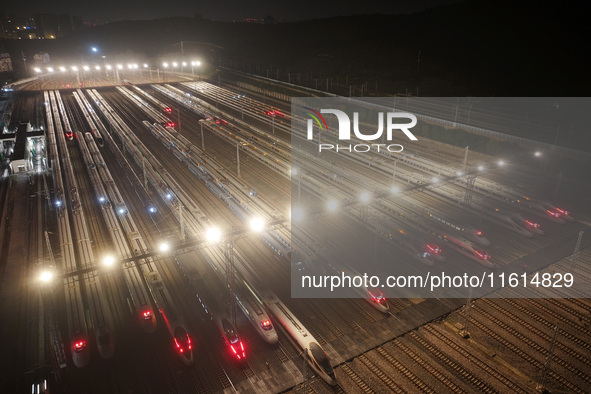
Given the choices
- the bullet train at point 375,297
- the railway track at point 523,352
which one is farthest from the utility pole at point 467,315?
the bullet train at point 375,297

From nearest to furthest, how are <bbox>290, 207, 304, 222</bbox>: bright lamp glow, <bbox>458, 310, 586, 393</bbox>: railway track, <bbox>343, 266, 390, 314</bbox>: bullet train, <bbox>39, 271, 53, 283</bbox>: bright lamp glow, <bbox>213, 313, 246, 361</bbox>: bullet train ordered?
<bbox>458, 310, 586, 393</bbox>: railway track → <bbox>213, 313, 246, 361</bbox>: bullet train → <bbox>39, 271, 53, 283</bbox>: bright lamp glow → <bbox>343, 266, 390, 314</bbox>: bullet train → <bbox>290, 207, 304, 222</bbox>: bright lamp glow

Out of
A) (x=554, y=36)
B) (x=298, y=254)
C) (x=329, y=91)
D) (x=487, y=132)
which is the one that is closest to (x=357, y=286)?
(x=298, y=254)

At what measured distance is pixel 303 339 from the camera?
23609 millimetres

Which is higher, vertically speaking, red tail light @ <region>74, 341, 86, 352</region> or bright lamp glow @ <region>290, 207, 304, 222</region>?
bright lamp glow @ <region>290, 207, 304, 222</region>

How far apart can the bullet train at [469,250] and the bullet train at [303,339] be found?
15.8 metres

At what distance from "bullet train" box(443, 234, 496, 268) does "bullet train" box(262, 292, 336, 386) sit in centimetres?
1578

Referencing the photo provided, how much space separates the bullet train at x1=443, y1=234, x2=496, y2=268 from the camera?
104 feet

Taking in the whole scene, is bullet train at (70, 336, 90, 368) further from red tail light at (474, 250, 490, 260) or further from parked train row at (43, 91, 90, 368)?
red tail light at (474, 250, 490, 260)

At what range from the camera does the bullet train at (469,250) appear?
31.8m

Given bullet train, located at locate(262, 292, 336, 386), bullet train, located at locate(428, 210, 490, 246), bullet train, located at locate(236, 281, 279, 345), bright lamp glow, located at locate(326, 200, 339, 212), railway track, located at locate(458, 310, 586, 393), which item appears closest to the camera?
bullet train, located at locate(262, 292, 336, 386)

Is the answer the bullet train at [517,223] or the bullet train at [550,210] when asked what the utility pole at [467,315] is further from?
the bullet train at [550,210]

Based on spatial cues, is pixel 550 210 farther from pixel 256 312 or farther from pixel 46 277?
pixel 46 277

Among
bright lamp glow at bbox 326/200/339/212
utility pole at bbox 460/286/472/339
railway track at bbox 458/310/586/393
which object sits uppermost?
bright lamp glow at bbox 326/200/339/212

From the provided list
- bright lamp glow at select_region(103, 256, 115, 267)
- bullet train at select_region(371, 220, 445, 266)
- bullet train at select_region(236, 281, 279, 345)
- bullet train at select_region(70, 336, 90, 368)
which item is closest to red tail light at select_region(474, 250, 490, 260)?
bullet train at select_region(371, 220, 445, 266)
